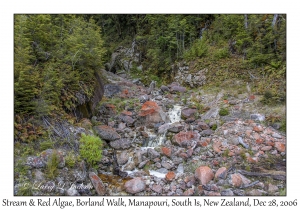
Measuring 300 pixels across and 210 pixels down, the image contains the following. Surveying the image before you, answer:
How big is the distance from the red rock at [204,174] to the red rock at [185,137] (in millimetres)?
2016

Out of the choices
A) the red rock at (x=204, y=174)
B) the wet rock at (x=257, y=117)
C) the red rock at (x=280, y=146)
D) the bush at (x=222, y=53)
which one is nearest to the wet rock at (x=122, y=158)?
the red rock at (x=204, y=174)

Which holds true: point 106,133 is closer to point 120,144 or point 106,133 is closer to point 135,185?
point 120,144

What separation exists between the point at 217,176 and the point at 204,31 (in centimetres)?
1479

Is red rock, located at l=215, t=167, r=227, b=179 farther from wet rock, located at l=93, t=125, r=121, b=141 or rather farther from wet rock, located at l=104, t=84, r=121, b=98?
wet rock, located at l=104, t=84, r=121, b=98

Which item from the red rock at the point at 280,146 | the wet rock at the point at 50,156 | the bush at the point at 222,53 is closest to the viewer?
the wet rock at the point at 50,156

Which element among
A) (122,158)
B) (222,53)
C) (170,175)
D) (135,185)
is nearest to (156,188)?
(135,185)

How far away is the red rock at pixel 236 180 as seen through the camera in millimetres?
6918

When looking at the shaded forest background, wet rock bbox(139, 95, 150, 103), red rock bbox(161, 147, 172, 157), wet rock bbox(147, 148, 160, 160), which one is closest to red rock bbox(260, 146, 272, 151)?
the shaded forest background

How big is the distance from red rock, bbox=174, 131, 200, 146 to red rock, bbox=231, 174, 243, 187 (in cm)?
271

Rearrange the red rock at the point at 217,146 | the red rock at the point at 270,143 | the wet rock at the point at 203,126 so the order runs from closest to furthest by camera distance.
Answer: the red rock at the point at 270,143 < the red rock at the point at 217,146 < the wet rock at the point at 203,126

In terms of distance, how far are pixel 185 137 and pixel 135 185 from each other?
3.58m

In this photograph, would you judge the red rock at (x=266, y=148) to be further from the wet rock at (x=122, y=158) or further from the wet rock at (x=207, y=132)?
the wet rock at (x=122, y=158)

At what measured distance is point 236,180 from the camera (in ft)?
22.9

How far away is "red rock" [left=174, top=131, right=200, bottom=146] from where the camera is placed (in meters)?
9.53
